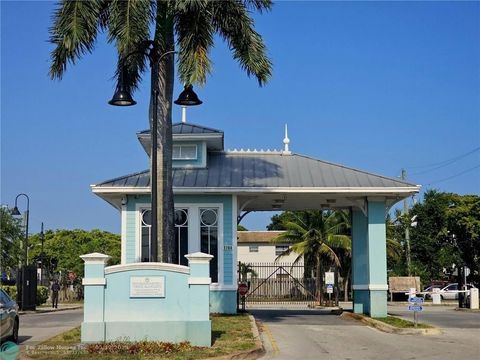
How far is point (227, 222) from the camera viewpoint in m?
22.7

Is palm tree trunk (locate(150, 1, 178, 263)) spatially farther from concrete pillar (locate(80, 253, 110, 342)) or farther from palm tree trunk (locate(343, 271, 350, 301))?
palm tree trunk (locate(343, 271, 350, 301))

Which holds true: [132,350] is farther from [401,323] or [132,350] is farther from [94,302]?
[401,323]

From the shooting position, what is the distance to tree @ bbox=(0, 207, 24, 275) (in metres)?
41.0

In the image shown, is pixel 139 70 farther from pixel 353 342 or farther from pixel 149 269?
pixel 353 342

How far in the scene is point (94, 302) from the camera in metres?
14.3

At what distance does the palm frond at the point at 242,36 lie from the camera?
1792 cm

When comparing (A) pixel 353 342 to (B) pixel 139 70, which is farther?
(B) pixel 139 70

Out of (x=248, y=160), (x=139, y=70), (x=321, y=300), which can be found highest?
(x=139, y=70)

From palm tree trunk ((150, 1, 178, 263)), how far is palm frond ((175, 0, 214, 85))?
14.9 inches

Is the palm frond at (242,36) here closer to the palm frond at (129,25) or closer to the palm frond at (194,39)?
the palm frond at (194,39)

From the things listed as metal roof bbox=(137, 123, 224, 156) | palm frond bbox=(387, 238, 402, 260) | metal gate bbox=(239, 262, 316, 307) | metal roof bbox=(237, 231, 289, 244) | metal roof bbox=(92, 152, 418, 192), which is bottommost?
metal gate bbox=(239, 262, 316, 307)

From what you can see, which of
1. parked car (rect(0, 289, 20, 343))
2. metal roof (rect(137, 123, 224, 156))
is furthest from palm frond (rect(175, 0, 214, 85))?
parked car (rect(0, 289, 20, 343))

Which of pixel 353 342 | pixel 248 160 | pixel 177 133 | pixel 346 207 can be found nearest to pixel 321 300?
pixel 346 207

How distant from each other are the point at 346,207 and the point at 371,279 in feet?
13.9
